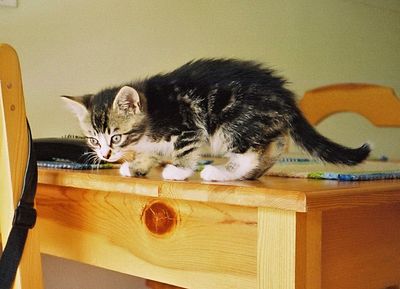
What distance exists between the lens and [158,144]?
906mm

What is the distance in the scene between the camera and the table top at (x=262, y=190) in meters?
0.65

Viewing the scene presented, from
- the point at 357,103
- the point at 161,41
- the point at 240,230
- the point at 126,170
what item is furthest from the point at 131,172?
the point at 357,103

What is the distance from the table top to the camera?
646mm

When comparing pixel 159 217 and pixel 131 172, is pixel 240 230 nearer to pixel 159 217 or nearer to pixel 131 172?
pixel 159 217

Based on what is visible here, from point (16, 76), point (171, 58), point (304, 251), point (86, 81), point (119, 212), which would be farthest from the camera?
point (171, 58)

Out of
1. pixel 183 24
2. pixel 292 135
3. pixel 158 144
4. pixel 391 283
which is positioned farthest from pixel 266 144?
pixel 183 24

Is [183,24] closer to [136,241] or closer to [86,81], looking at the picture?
[86,81]

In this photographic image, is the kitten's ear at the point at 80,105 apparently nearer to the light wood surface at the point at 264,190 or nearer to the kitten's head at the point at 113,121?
the kitten's head at the point at 113,121

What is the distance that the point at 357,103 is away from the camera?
1699 mm

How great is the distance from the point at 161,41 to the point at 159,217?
2.98 ft

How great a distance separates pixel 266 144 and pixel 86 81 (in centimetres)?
79

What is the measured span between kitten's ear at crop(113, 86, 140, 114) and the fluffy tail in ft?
0.78

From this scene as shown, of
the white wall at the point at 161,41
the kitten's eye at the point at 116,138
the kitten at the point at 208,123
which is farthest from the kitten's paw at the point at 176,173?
the white wall at the point at 161,41

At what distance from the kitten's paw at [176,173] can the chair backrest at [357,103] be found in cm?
75
